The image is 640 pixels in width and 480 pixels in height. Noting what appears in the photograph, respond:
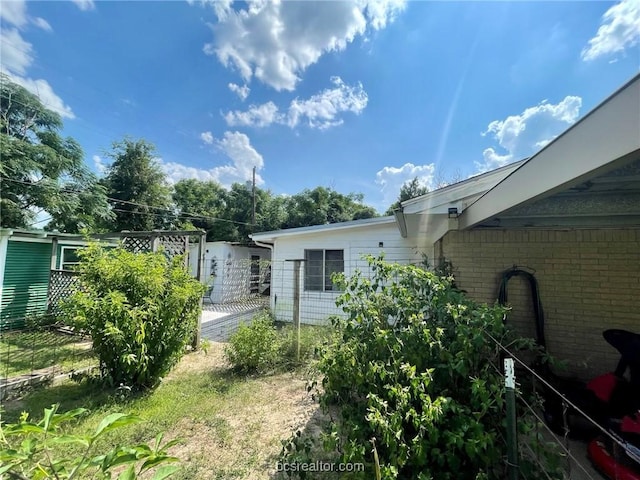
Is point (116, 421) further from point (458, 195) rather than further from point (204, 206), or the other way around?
point (204, 206)

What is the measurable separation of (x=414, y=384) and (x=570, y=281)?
3662mm

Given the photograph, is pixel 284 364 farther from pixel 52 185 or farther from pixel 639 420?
pixel 52 185

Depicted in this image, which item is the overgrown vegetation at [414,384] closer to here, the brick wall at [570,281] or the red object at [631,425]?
the red object at [631,425]

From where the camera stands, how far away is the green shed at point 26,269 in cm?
671

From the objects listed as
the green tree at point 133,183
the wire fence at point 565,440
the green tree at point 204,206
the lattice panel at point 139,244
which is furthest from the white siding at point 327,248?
the green tree at point 204,206

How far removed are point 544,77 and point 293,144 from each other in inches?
377

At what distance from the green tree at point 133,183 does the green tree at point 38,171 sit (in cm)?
197

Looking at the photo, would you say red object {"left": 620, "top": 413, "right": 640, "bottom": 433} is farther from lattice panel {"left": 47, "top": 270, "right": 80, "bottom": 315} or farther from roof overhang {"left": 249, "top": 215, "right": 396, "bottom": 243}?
lattice panel {"left": 47, "top": 270, "right": 80, "bottom": 315}

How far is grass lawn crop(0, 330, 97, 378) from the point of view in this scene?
4.30 m

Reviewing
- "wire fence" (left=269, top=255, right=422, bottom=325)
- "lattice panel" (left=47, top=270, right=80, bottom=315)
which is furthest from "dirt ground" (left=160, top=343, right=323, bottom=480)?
"lattice panel" (left=47, top=270, right=80, bottom=315)

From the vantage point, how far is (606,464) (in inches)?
87.3

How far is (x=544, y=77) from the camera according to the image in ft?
14.0

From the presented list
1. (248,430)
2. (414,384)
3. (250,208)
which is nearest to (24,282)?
(248,430)

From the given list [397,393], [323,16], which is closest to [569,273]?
[397,393]
